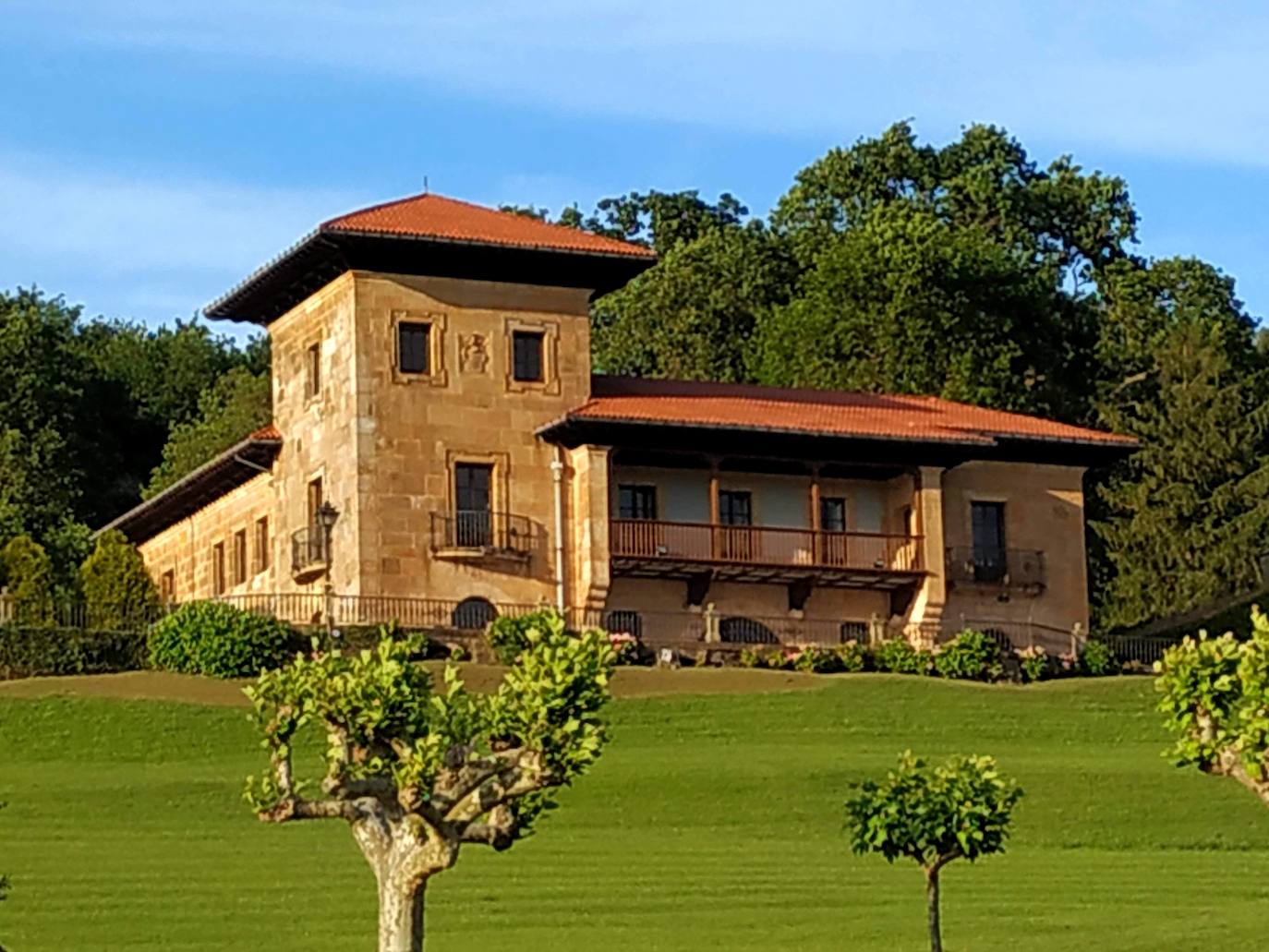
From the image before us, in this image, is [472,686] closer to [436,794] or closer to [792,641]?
[792,641]

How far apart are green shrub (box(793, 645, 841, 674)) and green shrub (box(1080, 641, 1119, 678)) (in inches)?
192

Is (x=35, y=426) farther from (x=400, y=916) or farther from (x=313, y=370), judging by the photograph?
(x=400, y=916)

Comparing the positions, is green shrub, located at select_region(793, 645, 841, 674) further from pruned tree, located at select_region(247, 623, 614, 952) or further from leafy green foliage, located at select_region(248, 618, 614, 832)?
leafy green foliage, located at select_region(248, 618, 614, 832)

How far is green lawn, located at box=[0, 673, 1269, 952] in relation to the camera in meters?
34.2

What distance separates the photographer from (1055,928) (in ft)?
113

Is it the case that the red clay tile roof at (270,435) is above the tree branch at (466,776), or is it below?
above

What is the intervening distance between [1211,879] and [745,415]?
24074 millimetres

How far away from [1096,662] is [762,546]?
684cm

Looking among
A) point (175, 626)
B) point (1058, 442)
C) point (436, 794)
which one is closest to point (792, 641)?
point (1058, 442)

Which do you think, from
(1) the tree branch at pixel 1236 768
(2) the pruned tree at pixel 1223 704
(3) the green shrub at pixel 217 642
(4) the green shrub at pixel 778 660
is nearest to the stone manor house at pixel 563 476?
(4) the green shrub at pixel 778 660

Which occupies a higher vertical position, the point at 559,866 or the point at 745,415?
the point at 745,415

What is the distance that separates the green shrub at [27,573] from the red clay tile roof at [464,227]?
→ 8906mm

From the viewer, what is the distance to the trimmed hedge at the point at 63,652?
176 ft

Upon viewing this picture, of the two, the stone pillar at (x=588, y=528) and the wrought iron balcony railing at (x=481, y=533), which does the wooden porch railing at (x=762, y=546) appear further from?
the wrought iron balcony railing at (x=481, y=533)
